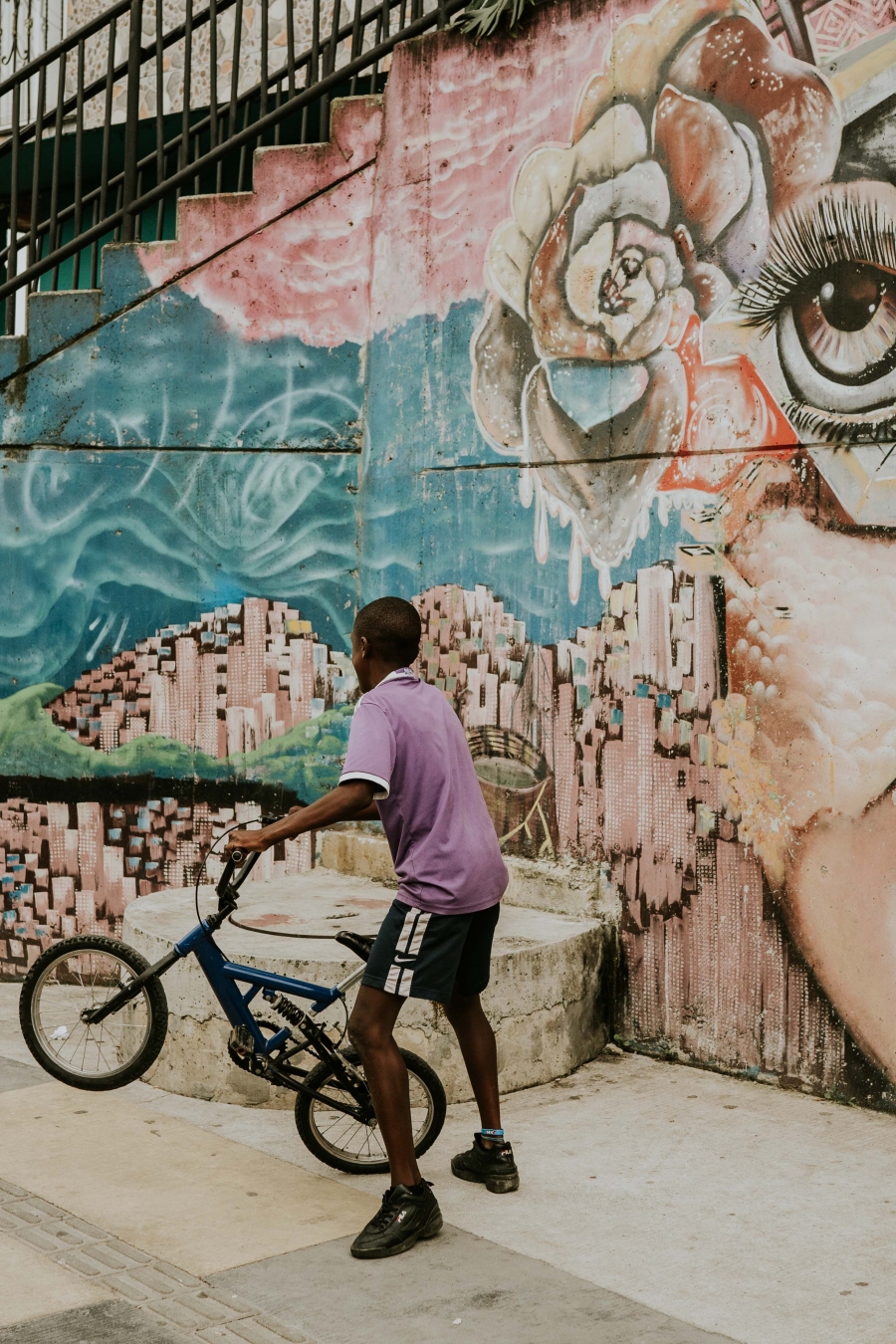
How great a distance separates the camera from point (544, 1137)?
17.9 feet

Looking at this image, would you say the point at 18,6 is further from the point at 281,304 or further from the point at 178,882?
the point at 178,882

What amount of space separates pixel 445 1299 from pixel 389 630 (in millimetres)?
1978

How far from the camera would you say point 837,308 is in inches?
226

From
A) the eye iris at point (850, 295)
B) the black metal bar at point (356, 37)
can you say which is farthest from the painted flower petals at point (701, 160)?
the black metal bar at point (356, 37)

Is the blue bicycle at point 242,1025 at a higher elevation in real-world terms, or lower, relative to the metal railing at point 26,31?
lower

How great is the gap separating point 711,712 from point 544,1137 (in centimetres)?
187

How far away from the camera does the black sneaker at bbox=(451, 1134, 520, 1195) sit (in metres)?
4.90

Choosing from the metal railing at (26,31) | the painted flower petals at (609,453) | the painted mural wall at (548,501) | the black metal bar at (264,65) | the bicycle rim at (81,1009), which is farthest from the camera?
the metal railing at (26,31)

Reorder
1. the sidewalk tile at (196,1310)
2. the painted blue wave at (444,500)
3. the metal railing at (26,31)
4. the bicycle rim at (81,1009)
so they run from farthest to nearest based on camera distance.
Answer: the metal railing at (26,31), the painted blue wave at (444,500), the bicycle rim at (81,1009), the sidewalk tile at (196,1310)

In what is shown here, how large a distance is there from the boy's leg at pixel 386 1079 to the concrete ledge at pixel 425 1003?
101 cm

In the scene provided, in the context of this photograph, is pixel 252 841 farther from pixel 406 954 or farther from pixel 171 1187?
pixel 171 1187

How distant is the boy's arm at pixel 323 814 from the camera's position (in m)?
4.34

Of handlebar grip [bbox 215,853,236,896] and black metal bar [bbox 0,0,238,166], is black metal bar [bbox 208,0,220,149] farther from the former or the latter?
handlebar grip [bbox 215,853,236,896]

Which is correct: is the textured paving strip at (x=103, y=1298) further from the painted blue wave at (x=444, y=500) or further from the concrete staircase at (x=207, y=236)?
the concrete staircase at (x=207, y=236)
